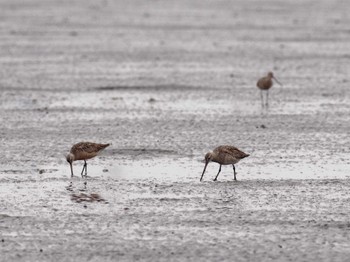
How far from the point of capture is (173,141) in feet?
50.6

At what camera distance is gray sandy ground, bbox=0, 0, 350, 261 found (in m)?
10.3

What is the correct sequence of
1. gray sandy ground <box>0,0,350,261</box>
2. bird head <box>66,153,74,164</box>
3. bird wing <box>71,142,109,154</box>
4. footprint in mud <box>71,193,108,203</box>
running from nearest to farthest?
gray sandy ground <box>0,0,350,261</box> < footprint in mud <box>71,193,108,203</box> < bird head <box>66,153,74,164</box> < bird wing <box>71,142,109,154</box>

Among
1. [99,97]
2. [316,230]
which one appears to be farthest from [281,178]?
[99,97]

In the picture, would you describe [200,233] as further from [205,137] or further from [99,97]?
[99,97]

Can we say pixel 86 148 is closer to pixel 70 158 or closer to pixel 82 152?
pixel 82 152

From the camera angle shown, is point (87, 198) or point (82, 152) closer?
point (87, 198)

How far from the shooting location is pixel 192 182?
1279cm

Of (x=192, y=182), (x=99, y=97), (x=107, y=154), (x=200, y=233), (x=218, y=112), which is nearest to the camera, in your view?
(x=200, y=233)


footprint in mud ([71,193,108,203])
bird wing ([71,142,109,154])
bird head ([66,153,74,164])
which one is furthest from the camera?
bird wing ([71,142,109,154])

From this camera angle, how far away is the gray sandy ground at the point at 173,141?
33.7 feet

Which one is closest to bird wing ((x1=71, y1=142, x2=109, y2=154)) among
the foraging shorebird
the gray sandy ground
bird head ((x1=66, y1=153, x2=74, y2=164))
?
the foraging shorebird

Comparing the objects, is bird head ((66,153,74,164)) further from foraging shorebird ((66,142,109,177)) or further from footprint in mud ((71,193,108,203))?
footprint in mud ((71,193,108,203))

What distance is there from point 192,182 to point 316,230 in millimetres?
2572

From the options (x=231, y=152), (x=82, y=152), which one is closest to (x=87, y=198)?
(x=82, y=152)
